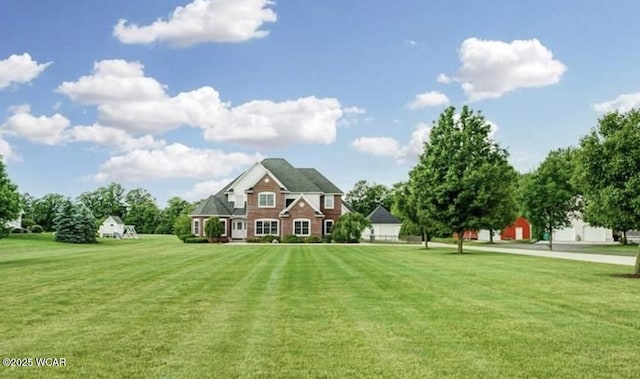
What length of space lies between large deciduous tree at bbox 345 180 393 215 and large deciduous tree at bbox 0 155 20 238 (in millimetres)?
75983

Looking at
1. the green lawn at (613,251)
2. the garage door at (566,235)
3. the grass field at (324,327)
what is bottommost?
the green lawn at (613,251)

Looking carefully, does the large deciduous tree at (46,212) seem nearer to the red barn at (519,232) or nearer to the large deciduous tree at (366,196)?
the large deciduous tree at (366,196)

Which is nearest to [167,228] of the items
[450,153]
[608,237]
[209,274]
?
[608,237]

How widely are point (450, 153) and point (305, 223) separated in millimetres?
25519

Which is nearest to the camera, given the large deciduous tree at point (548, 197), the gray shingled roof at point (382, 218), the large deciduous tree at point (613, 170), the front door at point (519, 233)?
the large deciduous tree at point (613, 170)

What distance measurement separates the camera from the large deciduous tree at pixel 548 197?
46281mm

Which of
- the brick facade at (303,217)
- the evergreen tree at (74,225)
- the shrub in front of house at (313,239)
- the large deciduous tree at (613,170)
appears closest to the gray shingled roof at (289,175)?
the brick facade at (303,217)

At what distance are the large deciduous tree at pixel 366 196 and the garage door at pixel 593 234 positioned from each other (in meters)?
35.2

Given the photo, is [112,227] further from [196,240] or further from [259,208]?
[259,208]

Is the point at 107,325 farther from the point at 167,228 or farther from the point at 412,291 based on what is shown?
the point at 167,228

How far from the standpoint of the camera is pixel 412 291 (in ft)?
49.3

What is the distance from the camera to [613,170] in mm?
19234

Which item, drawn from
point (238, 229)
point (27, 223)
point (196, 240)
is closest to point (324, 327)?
point (196, 240)

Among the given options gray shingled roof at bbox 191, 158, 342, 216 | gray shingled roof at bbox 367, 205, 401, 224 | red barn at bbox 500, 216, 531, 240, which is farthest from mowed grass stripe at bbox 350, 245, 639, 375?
red barn at bbox 500, 216, 531, 240
